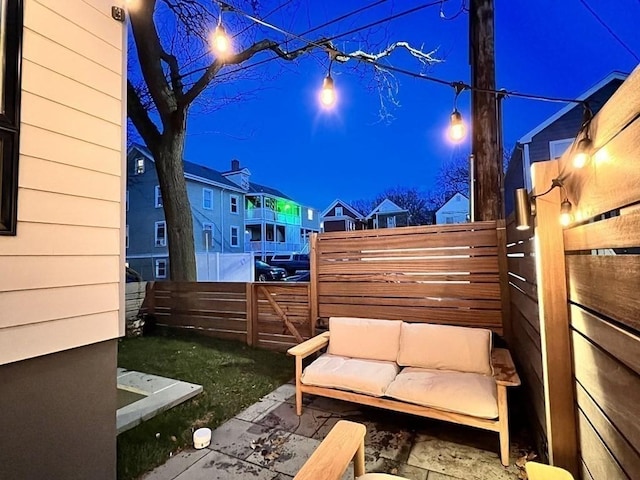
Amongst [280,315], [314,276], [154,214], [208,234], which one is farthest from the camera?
[208,234]

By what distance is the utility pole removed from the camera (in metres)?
3.54

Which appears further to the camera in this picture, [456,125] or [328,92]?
[456,125]

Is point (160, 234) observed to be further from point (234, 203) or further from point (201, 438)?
point (201, 438)

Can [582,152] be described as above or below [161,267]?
above

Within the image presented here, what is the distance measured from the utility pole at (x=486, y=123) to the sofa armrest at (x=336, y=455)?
2.87 m

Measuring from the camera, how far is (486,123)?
3.55m

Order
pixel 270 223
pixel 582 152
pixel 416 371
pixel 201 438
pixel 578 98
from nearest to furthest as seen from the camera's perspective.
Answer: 1. pixel 582 152
2. pixel 201 438
3. pixel 416 371
4. pixel 578 98
5. pixel 270 223

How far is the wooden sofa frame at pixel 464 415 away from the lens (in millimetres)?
2154

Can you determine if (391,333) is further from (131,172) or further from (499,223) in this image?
(131,172)

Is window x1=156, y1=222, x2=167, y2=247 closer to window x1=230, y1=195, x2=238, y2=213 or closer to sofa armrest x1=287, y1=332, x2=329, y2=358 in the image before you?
window x1=230, y1=195, x2=238, y2=213

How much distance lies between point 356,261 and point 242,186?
1481 centimetres

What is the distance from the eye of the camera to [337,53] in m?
2.73

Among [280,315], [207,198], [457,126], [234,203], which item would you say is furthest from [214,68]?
[234,203]

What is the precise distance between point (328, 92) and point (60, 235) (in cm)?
242
